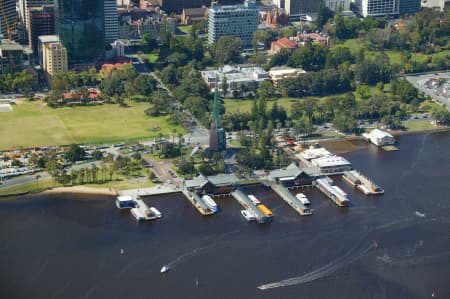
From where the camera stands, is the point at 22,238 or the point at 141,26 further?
the point at 141,26

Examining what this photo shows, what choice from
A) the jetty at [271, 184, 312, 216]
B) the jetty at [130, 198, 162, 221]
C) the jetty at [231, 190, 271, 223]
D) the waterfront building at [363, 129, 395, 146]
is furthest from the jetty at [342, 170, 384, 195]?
the jetty at [130, 198, 162, 221]

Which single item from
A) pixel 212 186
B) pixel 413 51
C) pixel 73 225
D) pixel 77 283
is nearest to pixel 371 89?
pixel 413 51

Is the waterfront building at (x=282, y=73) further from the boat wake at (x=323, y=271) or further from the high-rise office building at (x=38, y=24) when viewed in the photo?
the boat wake at (x=323, y=271)

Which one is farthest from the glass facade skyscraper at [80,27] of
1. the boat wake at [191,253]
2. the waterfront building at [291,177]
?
the boat wake at [191,253]

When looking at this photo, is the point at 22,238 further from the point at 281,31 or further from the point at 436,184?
the point at 281,31

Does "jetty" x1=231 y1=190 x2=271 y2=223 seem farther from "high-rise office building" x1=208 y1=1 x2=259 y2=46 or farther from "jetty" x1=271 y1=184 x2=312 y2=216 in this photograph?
"high-rise office building" x1=208 y1=1 x2=259 y2=46
